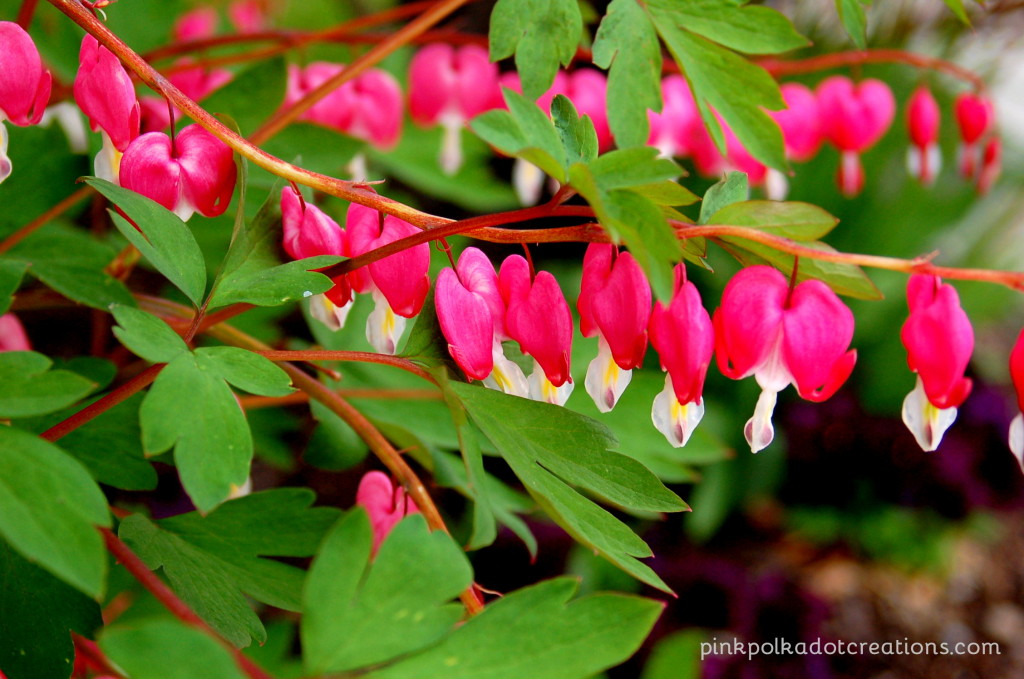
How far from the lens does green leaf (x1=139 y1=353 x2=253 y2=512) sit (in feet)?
1.43

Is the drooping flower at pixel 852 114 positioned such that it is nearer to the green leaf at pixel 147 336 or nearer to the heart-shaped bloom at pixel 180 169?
the heart-shaped bloom at pixel 180 169

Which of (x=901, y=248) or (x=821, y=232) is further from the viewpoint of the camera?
(x=901, y=248)

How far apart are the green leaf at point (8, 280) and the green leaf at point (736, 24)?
0.46 m

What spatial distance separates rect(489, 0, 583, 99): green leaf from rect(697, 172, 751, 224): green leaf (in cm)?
14

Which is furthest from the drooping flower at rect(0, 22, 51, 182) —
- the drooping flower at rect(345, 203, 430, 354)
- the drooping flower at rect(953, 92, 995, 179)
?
the drooping flower at rect(953, 92, 995, 179)

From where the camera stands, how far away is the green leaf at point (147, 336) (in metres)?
0.45

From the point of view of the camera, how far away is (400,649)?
1.35 feet

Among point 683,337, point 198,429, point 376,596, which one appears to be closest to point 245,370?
point 198,429

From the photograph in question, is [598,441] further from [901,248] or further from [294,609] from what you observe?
[901,248]

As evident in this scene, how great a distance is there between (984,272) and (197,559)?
1.79 feet

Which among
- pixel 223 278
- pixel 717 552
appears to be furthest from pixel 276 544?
pixel 717 552

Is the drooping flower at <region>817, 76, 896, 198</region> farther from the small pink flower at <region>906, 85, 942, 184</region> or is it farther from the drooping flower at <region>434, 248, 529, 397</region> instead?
the drooping flower at <region>434, 248, 529, 397</region>

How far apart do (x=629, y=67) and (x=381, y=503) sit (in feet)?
1.29

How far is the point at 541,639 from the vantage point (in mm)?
438
